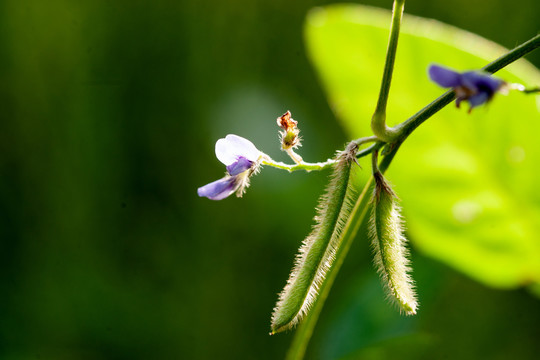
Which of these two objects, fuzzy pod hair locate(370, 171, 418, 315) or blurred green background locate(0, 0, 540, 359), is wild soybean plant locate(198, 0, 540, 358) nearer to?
fuzzy pod hair locate(370, 171, 418, 315)

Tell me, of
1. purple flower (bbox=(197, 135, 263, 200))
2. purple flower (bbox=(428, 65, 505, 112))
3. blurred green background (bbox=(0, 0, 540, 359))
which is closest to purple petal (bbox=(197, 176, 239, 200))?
purple flower (bbox=(197, 135, 263, 200))

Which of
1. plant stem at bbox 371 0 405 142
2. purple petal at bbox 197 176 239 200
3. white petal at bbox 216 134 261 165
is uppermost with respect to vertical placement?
plant stem at bbox 371 0 405 142

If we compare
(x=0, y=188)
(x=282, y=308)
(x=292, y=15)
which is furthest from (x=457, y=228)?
(x=0, y=188)

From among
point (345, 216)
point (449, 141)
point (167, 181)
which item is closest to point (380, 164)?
point (345, 216)

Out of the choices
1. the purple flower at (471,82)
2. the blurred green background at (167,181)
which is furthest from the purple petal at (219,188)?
the blurred green background at (167,181)

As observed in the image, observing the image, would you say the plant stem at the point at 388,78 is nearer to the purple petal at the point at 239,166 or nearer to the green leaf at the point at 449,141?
the purple petal at the point at 239,166

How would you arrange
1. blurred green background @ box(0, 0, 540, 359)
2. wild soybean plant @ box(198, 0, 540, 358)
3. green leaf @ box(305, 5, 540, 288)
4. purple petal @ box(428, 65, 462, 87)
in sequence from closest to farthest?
purple petal @ box(428, 65, 462, 87) < wild soybean plant @ box(198, 0, 540, 358) < green leaf @ box(305, 5, 540, 288) < blurred green background @ box(0, 0, 540, 359)
